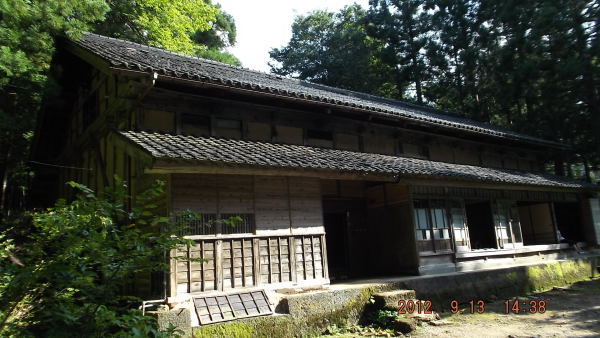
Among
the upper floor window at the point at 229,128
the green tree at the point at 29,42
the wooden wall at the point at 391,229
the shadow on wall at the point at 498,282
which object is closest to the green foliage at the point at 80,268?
the upper floor window at the point at 229,128

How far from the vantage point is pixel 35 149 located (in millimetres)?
14711

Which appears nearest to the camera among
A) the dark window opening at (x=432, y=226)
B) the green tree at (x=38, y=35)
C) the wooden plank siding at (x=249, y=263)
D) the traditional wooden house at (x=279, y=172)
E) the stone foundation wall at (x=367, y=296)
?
the stone foundation wall at (x=367, y=296)

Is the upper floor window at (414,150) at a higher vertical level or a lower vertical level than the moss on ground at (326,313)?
higher

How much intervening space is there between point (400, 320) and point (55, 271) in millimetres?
6558

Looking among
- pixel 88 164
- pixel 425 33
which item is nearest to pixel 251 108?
pixel 88 164

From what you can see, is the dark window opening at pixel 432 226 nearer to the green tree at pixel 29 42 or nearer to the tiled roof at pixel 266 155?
the tiled roof at pixel 266 155

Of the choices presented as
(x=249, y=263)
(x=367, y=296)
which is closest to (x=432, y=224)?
(x=367, y=296)

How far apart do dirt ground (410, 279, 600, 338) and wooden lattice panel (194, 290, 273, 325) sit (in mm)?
2908

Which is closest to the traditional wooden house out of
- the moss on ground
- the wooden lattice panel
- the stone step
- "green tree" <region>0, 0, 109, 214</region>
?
the wooden lattice panel

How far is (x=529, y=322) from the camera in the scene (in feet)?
28.6

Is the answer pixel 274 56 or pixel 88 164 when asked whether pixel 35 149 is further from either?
pixel 274 56

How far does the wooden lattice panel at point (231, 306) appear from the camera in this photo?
6895 mm

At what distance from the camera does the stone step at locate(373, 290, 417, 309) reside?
8.45 m

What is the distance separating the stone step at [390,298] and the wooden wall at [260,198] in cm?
189
